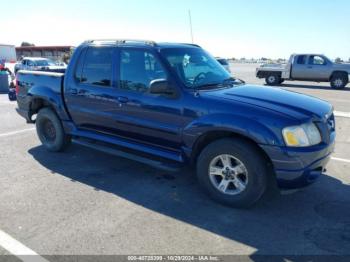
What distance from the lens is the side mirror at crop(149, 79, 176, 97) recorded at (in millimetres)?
3904

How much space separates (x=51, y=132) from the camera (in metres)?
5.94

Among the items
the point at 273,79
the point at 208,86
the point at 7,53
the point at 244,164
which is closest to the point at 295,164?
the point at 244,164

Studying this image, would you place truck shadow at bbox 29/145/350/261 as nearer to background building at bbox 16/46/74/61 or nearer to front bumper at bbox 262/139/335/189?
front bumper at bbox 262/139/335/189

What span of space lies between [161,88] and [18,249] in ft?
7.47

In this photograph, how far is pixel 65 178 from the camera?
473 centimetres

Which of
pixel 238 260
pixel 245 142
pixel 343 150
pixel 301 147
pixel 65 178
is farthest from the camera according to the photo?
pixel 343 150

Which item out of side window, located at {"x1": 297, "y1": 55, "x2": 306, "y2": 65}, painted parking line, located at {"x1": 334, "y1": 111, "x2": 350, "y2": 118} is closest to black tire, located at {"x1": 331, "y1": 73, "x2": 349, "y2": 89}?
side window, located at {"x1": 297, "y1": 55, "x2": 306, "y2": 65}

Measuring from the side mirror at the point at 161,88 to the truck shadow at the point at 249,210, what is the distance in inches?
52.1

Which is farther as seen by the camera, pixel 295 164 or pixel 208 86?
pixel 208 86

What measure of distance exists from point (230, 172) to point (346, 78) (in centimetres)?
1645

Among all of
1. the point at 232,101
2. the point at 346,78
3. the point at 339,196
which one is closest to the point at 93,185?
the point at 232,101

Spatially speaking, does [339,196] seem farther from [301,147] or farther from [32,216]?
[32,216]

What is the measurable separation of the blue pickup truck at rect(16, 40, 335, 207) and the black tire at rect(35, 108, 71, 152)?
0.04 m

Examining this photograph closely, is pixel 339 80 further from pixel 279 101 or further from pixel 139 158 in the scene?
pixel 139 158
